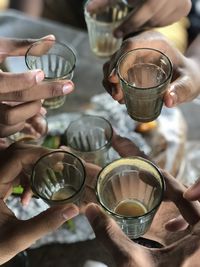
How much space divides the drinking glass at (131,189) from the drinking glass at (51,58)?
0.76 ft

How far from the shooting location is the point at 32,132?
1060 mm

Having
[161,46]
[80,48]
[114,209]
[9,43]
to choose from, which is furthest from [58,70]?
[80,48]

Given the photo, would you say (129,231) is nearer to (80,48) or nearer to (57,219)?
(57,219)

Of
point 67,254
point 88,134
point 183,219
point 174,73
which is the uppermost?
point 174,73

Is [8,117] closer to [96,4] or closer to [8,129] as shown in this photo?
[8,129]

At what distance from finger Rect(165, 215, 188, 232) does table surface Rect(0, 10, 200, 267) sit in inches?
5.0

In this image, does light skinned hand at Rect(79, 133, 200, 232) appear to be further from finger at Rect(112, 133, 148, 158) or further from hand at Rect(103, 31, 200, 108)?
hand at Rect(103, 31, 200, 108)

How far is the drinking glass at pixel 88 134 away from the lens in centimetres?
102

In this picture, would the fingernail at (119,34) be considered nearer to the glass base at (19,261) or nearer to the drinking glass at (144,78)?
the drinking glass at (144,78)

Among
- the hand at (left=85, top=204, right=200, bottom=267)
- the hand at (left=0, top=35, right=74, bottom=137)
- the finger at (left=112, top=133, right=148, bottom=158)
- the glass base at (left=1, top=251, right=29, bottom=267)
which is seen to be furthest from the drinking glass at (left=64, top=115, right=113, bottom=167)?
the hand at (left=85, top=204, right=200, bottom=267)

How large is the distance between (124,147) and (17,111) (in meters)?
0.22

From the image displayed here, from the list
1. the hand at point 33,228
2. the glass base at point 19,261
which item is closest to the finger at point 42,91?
the hand at point 33,228

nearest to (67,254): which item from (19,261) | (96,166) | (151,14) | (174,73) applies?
(19,261)

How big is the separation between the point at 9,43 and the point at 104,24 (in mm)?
255
